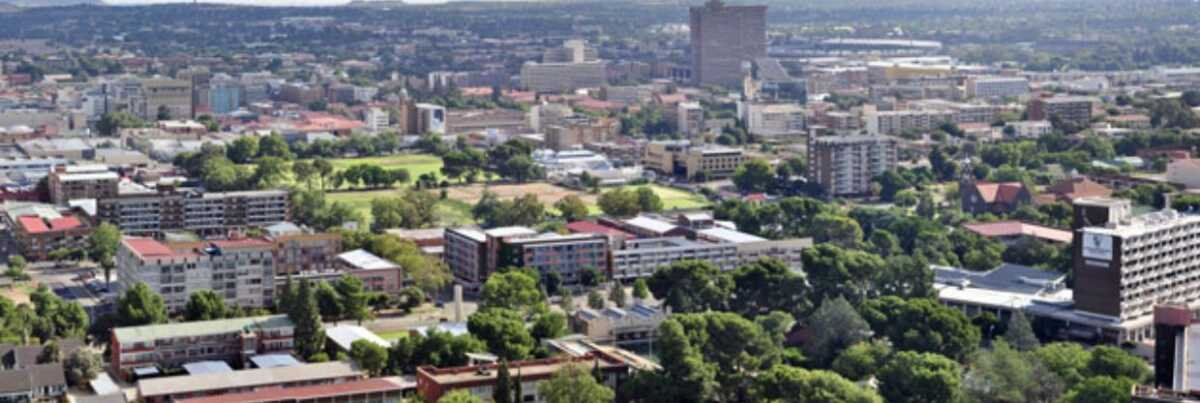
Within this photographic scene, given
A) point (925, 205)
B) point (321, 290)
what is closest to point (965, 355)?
point (321, 290)

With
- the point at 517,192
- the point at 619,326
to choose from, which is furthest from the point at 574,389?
the point at 517,192

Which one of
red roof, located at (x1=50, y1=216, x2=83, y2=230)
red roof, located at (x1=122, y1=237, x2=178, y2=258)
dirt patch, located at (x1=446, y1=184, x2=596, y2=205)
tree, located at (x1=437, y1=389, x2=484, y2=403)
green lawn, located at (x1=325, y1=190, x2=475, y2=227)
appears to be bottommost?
dirt patch, located at (x1=446, y1=184, x2=596, y2=205)

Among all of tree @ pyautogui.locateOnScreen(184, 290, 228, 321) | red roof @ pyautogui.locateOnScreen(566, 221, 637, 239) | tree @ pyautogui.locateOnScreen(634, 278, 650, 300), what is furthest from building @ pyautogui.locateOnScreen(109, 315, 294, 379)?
red roof @ pyautogui.locateOnScreen(566, 221, 637, 239)

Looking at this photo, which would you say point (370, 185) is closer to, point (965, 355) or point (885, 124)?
point (885, 124)

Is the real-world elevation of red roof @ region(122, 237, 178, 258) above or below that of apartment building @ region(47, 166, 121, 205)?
above

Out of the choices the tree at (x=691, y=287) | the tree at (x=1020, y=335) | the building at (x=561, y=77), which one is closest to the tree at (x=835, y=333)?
the tree at (x=1020, y=335)

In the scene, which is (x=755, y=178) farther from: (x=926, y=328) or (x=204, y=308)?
(x=926, y=328)

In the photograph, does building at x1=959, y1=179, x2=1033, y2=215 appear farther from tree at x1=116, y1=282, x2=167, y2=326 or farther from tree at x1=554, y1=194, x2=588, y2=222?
tree at x1=116, y1=282, x2=167, y2=326

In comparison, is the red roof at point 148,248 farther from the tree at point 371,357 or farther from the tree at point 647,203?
the tree at point 647,203
